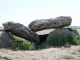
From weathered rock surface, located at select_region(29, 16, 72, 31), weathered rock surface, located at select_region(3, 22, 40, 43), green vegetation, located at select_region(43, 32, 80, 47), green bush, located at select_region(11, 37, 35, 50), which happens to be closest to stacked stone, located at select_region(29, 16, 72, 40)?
weathered rock surface, located at select_region(29, 16, 72, 31)

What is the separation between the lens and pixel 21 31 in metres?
18.3

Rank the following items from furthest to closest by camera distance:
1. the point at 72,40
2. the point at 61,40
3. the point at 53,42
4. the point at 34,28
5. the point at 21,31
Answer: the point at 34,28 → the point at 72,40 → the point at 21,31 → the point at 61,40 → the point at 53,42

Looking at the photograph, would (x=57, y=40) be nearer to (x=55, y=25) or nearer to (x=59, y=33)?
(x=59, y=33)

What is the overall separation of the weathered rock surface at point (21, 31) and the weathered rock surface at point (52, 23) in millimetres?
911

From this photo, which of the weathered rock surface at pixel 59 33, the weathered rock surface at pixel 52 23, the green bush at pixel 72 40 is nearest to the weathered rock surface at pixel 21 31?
the weathered rock surface at pixel 52 23

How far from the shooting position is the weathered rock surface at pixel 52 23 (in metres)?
19.0

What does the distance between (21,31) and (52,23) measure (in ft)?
9.90

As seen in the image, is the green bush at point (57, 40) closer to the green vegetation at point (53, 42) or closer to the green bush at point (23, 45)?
the green vegetation at point (53, 42)

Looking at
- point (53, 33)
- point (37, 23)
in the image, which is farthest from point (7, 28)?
point (53, 33)

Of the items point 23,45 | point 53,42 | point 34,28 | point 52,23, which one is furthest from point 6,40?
point 52,23

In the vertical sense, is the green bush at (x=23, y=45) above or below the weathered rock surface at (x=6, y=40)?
below

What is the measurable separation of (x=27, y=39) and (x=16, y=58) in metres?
7.55

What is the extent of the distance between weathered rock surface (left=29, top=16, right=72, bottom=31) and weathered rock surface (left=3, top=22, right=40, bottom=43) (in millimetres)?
911

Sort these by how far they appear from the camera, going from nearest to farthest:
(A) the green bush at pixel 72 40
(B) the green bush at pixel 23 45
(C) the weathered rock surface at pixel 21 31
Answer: (B) the green bush at pixel 23 45, (C) the weathered rock surface at pixel 21 31, (A) the green bush at pixel 72 40
